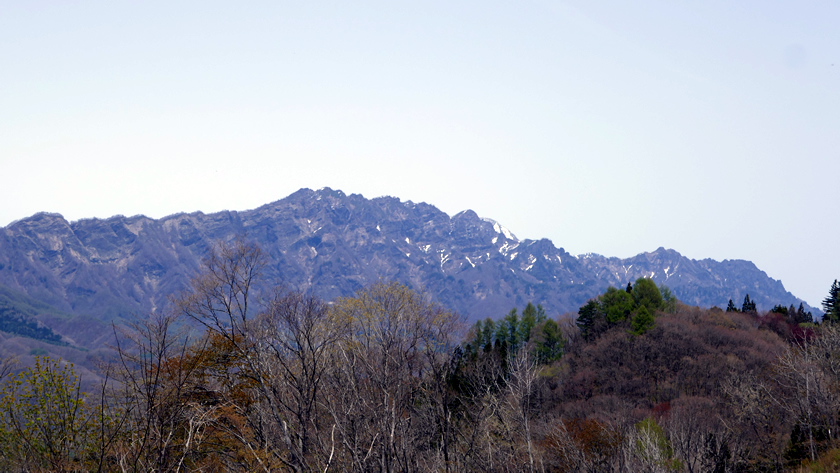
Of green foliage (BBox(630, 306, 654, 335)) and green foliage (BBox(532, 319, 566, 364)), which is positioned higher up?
green foliage (BBox(630, 306, 654, 335))

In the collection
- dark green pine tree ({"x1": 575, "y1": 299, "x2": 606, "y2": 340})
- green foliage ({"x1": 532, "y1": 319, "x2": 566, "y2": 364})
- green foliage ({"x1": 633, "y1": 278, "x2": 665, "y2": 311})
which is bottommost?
green foliage ({"x1": 532, "y1": 319, "x2": 566, "y2": 364})

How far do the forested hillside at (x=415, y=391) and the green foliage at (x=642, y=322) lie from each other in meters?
0.21

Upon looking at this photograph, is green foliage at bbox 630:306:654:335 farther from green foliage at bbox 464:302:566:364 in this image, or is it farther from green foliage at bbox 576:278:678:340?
green foliage at bbox 464:302:566:364

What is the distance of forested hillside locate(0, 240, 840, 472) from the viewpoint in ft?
65.7

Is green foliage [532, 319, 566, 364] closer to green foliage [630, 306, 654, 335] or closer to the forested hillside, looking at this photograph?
the forested hillside

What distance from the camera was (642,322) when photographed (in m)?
92.9

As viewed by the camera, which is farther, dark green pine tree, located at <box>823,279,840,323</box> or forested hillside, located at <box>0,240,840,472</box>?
dark green pine tree, located at <box>823,279,840,323</box>

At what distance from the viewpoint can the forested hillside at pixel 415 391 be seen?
20034 mm

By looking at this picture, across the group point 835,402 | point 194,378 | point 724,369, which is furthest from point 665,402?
point 194,378

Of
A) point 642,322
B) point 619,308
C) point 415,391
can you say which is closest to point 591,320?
point 619,308

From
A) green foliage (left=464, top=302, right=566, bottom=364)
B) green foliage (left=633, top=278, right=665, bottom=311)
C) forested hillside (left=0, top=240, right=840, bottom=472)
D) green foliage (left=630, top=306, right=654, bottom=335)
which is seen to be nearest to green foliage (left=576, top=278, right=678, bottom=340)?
green foliage (left=633, top=278, right=665, bottom=311)

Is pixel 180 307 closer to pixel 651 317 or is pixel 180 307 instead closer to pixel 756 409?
pixel 756 409

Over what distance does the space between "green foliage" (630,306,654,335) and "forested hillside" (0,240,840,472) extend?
0.70ft

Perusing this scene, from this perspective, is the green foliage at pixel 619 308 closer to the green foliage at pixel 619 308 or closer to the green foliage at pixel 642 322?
the green foliage at pixel 619 308
